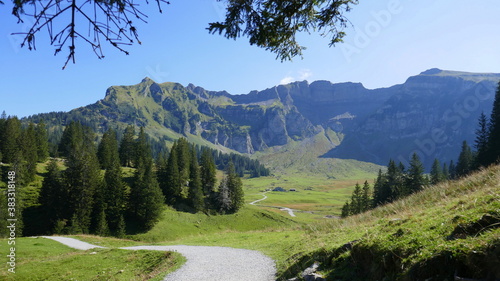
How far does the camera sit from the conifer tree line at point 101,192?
49.9 meters

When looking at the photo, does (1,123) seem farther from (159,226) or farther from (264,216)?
(264,216)

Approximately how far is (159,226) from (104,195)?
13118mm

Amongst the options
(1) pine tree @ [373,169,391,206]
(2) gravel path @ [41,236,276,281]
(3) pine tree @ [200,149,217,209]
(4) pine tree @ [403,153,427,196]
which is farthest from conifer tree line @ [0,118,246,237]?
(4) pine tree @ [403,153,427,196]

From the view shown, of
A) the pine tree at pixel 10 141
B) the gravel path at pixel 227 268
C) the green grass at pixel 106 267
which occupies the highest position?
the pine tree at pixel 10 141

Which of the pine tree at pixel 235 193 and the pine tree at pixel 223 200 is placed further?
the pine tree at pixel 235 193

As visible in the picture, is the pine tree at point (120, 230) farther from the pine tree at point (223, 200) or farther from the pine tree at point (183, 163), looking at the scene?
the pine tree at point (223, 200)

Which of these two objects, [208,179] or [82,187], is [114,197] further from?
[208,179]

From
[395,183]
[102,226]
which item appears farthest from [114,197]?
[395,183]

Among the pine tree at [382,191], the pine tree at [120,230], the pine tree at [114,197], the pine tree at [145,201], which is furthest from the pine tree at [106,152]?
the pine tree at [382,191]

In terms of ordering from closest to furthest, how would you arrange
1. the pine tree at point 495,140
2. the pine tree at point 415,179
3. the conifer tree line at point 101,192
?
the pine tree at point 495,140
the conifer tree line at point 101,192
the pine tree at point 415,179

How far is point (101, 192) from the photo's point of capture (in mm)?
53250

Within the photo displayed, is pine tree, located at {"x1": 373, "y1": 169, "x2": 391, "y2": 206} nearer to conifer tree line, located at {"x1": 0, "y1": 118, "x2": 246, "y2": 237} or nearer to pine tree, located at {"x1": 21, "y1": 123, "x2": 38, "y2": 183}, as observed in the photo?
conifer tree line, located at {"x1": 0, "y1": 118, "x2": 246, "y2": 237}

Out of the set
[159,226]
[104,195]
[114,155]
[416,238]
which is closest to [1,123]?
[114,155]

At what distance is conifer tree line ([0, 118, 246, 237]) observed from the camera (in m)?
49.9
